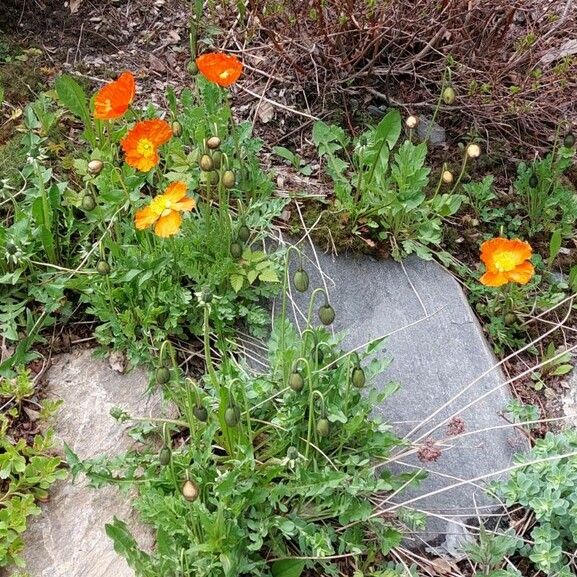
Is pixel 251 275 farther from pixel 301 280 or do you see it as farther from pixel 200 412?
pixel 200 412

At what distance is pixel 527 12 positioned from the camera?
3.19 meters

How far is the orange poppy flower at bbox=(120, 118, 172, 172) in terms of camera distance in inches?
94.4

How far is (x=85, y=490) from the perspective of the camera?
2.26 meters

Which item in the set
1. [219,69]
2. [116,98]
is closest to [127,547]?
[116,98]

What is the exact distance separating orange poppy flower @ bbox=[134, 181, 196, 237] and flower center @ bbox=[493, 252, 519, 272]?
3.02 feet

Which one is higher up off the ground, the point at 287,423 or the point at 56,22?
the point at 56,22

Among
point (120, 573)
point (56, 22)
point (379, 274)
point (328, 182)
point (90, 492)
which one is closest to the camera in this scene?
point (120, 573)

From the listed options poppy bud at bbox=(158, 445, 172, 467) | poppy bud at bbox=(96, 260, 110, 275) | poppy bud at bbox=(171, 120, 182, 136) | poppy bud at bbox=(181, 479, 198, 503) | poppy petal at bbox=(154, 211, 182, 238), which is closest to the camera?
poppy bud at bbox=(181, 479, 198, 503)

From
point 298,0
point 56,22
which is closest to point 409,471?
point 298,0

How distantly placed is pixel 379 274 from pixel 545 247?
2.16 feet

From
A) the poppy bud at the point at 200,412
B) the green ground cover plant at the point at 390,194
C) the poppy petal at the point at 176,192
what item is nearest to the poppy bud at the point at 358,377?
the poppy bud at the point at 200,412

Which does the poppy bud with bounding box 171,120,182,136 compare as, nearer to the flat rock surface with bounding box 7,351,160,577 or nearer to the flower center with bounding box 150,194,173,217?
the flower center with bounding box 150,194,173,217

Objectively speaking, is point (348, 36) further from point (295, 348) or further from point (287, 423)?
point (287, 423)

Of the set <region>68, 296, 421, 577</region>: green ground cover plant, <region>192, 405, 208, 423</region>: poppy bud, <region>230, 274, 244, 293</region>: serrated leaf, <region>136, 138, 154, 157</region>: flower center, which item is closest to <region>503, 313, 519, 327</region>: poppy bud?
<region>68, 296, 421, 577</region>: green ground cover plant
